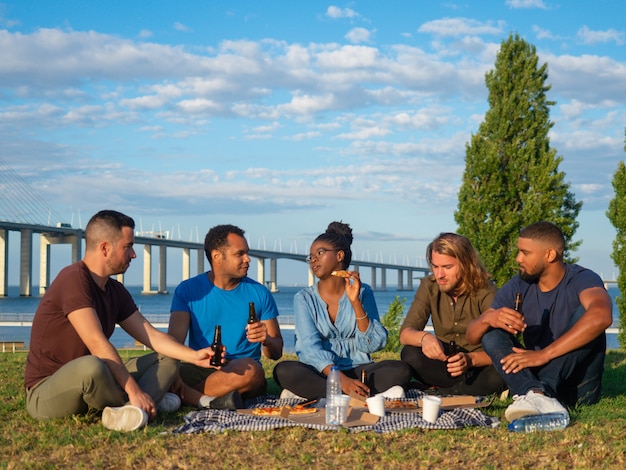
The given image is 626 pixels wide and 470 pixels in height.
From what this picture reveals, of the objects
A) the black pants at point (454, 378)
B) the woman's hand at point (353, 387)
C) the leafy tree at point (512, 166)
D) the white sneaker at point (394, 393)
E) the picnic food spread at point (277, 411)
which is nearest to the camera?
the picnic food spread at point (277, 411)

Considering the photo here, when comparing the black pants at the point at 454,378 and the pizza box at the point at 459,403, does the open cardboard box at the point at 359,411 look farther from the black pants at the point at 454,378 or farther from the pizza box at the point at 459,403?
the black pants at the point at 454,378

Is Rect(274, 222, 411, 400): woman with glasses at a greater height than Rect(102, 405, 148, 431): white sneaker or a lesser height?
greater

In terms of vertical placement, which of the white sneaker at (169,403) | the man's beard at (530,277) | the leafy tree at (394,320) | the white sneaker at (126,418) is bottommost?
the leafy tree at (394,320)

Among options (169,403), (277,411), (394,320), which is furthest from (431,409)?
(394,320)

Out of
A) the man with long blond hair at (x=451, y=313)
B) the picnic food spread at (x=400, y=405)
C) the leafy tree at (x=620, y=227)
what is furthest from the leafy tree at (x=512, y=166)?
the picnic food spread at (x=400, y=405)

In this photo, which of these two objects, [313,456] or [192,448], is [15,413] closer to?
[192,448]

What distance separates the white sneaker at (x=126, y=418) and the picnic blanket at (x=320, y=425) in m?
0.24

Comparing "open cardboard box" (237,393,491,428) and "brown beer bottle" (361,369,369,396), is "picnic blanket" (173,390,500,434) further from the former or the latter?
"brown beer bottle" (361,369,369,396)

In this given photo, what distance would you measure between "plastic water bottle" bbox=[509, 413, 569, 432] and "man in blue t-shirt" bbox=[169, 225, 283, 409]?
204cm

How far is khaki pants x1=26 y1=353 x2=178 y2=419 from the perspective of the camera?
483 cm

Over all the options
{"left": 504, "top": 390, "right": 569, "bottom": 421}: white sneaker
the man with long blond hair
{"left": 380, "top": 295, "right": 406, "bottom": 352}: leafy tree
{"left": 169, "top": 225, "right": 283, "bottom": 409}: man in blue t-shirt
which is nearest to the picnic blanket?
{"left": 504, "top": 390, "right": 569, "bottom": 421}: white sneaker

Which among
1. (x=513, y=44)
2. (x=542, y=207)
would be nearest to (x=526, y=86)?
(x=513, y=44)

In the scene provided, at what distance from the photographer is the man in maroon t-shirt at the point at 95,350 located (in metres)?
4.86

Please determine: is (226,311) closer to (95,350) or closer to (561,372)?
(95,350)
